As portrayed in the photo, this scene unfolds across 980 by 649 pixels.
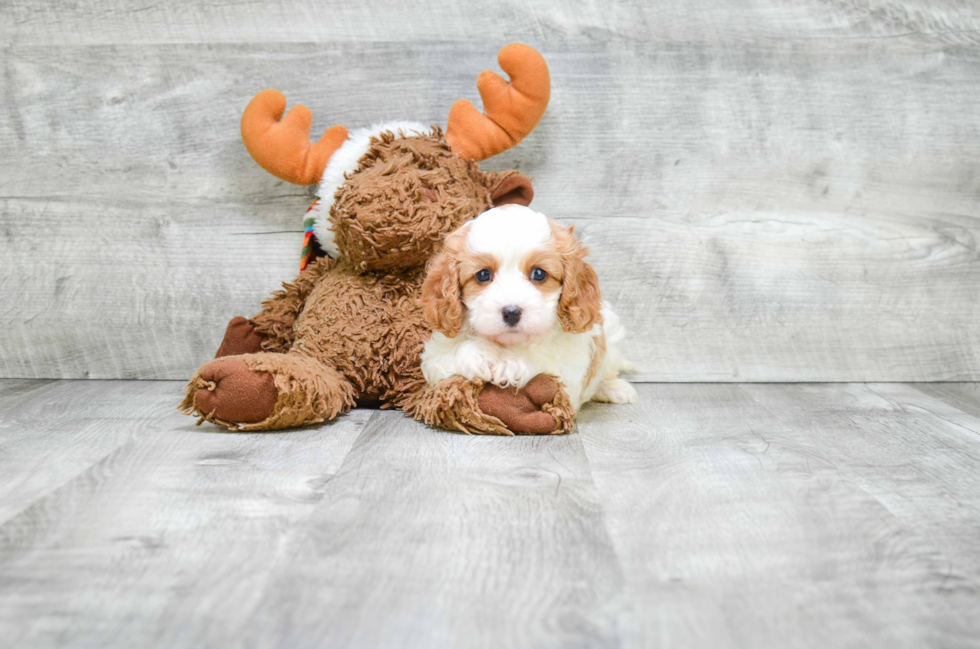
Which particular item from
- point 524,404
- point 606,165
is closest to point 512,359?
point 524,404

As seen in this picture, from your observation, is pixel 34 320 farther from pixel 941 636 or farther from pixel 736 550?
pixel 941 636

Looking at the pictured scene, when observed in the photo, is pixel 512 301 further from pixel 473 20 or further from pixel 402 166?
pixel 473 20

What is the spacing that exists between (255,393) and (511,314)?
1.38 ft

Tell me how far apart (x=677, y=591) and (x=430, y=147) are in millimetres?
944

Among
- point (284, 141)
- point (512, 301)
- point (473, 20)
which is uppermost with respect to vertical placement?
point (473, 20)

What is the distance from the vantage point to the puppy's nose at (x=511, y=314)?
1.16 meters

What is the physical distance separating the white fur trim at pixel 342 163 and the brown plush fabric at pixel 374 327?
0.03 metres

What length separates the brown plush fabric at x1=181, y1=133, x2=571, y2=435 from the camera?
120 centimetres

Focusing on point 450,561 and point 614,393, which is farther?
point 614,393

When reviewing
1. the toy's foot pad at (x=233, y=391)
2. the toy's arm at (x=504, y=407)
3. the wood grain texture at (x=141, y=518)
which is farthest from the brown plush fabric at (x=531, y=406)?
the toy's foot pad at (x=233, y=391)

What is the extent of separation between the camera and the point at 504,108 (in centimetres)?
145

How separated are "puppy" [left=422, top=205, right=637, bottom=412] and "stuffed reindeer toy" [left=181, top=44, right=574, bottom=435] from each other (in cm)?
4

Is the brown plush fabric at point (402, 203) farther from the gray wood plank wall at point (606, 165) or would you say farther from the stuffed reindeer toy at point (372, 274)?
the gray wood plank wall at point (606, 165)

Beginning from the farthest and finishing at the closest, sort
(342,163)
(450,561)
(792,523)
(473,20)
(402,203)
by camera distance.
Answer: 1. (473,20)
2. (342,163)
3. (402,203)
4. (792,523)
5. (450,561)
